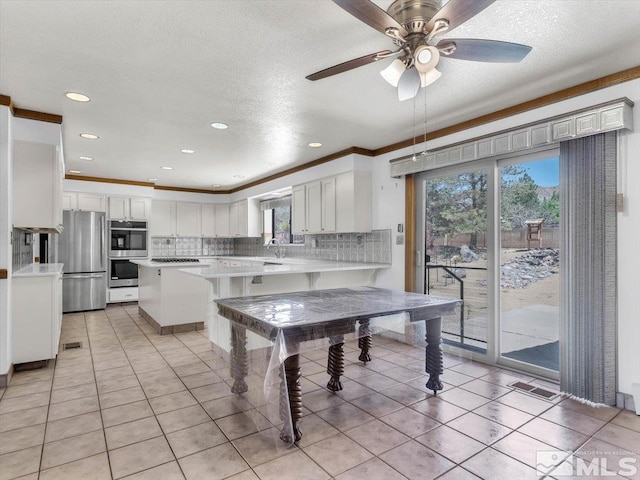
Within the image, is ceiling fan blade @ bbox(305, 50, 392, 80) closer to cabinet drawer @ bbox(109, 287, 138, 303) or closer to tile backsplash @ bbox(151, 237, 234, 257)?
cabinet drawer @ bbox(109, 287, 138, 303)

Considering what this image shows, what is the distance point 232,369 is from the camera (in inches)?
113

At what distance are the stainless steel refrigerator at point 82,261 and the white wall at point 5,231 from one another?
3.28m

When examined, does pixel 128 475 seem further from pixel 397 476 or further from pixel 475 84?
pixel 475 84

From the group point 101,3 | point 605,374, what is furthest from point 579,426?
point 101,3

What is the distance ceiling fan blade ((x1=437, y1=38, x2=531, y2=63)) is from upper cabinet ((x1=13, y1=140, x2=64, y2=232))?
368 cm

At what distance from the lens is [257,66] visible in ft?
8.32

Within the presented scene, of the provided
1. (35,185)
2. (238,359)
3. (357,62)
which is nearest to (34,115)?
(35,185)

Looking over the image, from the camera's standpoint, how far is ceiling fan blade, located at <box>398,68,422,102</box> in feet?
6.52

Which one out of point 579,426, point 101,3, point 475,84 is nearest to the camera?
Answer: point 101,3

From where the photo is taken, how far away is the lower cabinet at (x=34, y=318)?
3.35 m

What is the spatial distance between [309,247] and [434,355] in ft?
11.5

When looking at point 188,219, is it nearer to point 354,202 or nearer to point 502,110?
point 354,202

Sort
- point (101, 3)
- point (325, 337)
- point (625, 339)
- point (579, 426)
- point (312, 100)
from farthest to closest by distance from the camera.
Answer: point (312, 100) → point (625, 339) → point (579, 426) → point (325, 337) → point (101, 3)

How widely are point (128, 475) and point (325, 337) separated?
49.1 inches
